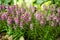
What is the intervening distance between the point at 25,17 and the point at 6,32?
0.45 metres

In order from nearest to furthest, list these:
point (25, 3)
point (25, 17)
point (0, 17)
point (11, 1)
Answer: point (25, 17), point (0, 17), point (25, 3), point (11, 1)

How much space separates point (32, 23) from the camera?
2500 millimetres

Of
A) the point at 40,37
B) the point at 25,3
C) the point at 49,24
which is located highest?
the point at 25,3

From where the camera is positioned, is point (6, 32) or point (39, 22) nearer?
point (39, 22)

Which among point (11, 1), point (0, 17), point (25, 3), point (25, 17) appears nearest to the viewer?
point (25, 17)

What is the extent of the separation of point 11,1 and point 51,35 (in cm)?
96

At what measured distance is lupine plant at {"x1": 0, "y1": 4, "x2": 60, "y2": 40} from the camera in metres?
2.45

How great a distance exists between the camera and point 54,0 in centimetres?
303

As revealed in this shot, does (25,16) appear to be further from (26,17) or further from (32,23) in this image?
(32,23)

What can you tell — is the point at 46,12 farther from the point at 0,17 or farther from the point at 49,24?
the point at 0,17

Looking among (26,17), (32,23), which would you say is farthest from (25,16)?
(32,23)

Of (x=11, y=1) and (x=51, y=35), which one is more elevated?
(x=11, y=1)

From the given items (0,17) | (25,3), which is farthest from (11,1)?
(0,17)

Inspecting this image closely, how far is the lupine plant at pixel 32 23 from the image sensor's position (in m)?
2.45
